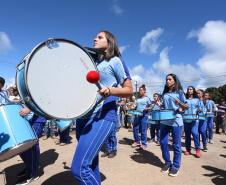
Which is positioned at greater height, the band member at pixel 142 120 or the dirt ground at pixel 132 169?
the band member at pixel 142 120

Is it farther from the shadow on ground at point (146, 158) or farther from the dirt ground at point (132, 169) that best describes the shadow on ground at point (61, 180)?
the shadow on ground at point (146, 158)

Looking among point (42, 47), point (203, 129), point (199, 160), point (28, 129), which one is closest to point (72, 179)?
point (28, 129)

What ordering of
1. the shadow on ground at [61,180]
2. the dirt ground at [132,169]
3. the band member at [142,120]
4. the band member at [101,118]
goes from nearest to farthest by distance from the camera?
the band member at [101,118] → the shadow on ground at [61,180] → the dirt ground at [132,169] → the band member at [142,120]

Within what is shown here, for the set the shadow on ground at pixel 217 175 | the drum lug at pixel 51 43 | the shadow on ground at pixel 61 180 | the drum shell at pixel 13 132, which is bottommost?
the shadow on ground at pixel 217 175

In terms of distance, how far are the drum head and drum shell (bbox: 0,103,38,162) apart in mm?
1154

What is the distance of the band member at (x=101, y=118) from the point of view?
5.31 ft

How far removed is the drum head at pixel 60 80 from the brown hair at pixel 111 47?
0.31m

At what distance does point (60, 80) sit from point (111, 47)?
793 millimetres

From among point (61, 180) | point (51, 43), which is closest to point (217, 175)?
point (61, 180)

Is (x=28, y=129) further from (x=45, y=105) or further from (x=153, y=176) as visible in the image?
(x=153, y=176)

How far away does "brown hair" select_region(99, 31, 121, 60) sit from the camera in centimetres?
193

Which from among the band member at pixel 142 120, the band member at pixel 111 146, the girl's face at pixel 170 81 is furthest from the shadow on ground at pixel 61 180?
the band member at pixel 142 120

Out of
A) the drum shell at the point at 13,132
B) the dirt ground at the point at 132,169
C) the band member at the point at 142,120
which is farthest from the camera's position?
the band member at the point at 142,120

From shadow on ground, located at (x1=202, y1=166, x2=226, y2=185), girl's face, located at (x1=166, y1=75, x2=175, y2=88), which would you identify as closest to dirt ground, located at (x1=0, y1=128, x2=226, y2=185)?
shadow on ground, located at (x1=202, y1=166, x2=226, y2=185)
